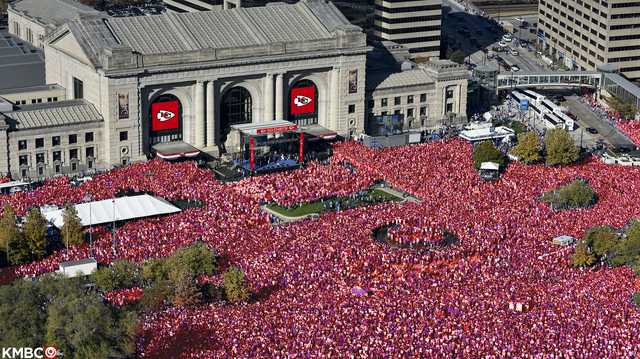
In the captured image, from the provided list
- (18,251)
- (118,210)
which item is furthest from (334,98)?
(18,251)

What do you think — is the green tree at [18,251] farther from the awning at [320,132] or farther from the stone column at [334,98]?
the stone column at [334,98]

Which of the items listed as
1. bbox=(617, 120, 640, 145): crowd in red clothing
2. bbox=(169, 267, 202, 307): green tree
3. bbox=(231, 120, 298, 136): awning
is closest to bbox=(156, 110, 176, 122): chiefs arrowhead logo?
bbox=(231, 120, 298, 136): awning

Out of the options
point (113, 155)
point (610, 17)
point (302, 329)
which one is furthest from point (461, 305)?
point (610, 17)

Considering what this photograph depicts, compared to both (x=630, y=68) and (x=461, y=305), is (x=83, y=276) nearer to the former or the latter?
(x=461, y=305)

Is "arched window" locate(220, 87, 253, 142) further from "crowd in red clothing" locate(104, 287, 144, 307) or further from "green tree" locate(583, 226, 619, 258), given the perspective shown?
"green tree" locate(583, 226, 619, 258)

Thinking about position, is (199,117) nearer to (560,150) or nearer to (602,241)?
Result: (560,150)
